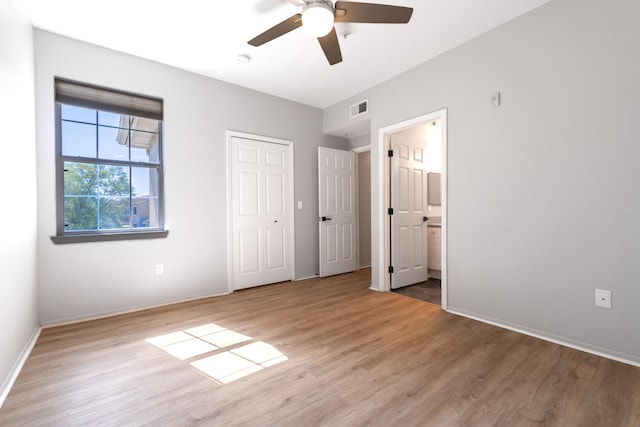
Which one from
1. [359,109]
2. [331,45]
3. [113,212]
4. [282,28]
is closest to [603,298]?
[331,45]

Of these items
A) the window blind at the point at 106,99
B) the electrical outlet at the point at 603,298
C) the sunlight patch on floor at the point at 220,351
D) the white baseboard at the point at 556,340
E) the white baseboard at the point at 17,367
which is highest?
the window blind at the point at 106,99

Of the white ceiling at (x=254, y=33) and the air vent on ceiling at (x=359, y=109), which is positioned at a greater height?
the white ceiling at (x=254, y=33)

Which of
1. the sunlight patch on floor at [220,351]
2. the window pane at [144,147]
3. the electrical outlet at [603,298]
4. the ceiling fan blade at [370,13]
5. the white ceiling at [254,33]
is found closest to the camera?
the ceiling fan blade at [370,13]

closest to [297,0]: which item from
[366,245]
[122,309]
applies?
[122,309]

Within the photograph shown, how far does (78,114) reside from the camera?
2.93 m

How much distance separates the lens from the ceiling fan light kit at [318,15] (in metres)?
1.87

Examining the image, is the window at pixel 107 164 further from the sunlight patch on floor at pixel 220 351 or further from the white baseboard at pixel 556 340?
the white baseboard at pixel 556 340

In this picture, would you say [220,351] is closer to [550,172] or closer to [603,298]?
[603,298]

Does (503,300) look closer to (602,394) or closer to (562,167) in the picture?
(602,394)

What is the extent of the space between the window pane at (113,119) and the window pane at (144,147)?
0.38 feet

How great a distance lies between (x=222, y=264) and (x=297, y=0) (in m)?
3.03

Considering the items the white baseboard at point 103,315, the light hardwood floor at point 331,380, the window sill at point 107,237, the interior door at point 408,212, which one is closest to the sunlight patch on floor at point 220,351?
the light hardwood floor at point 331,380

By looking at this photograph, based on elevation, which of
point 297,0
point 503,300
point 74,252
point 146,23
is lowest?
point 503,300

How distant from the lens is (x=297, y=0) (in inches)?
74.9
